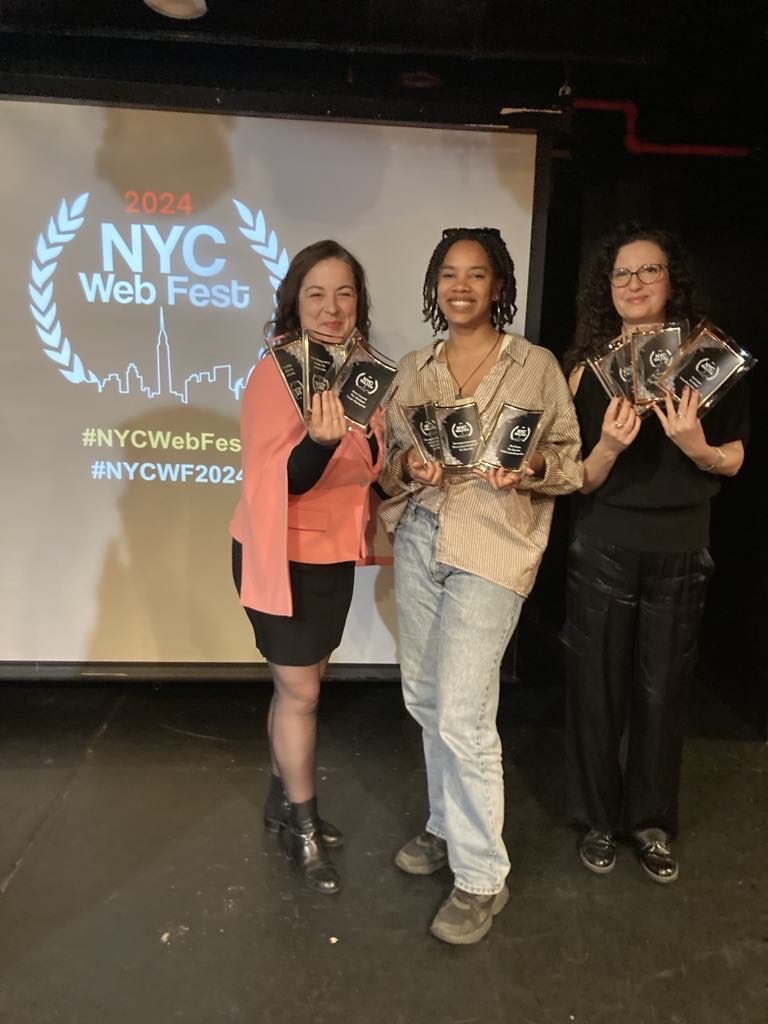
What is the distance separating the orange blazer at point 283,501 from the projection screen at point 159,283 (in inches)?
36.4

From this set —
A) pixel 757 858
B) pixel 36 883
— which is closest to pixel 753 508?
pixel 757 858

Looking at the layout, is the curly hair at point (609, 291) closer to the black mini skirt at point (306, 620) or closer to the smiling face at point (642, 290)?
the smiling face at point (642, 290)

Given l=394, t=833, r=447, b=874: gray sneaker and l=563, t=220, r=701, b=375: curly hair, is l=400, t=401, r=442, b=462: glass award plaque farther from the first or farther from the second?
l=394, t=833, r=447, b=874: gray sneaker

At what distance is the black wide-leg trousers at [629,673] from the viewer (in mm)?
1896

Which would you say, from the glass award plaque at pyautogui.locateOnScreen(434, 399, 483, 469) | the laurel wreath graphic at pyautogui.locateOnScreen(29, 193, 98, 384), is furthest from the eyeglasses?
the laurel wreath graphic at pyautogui.locateOnScreen(29, 193, 98, 384)

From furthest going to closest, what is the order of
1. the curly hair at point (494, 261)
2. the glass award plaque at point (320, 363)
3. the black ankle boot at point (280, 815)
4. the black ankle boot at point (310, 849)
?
the black ankle boot at point (280, 815)
the black ankle boot at point (310, 849)
the curly hair at point (494, 261)
the glass award plaque at point (320, 363)

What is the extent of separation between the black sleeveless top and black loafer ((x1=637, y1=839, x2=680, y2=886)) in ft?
2.65

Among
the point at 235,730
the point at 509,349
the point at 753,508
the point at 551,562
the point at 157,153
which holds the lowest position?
the point at 235,730

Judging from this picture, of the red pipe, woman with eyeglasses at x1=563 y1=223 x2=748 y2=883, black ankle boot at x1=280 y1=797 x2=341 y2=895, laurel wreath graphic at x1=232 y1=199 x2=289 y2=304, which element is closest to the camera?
woman with eyeglasses at x1=563 y1=223 x2=748 y2=883

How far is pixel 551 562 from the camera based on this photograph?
375 centimetres

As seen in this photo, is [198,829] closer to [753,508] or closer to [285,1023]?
[285,1023]

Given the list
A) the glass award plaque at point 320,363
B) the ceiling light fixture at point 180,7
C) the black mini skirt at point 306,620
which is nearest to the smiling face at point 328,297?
the glass award plaque at point 320,363

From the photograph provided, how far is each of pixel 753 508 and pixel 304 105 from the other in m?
2.17

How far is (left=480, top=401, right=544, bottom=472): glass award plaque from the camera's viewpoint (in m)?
1.62
